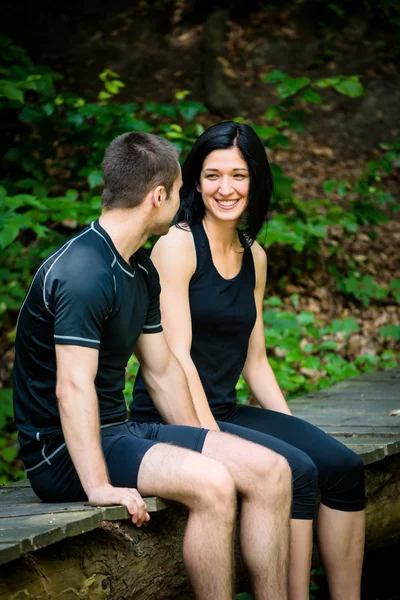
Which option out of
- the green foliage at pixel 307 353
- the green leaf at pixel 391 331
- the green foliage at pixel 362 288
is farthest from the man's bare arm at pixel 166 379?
the green foliage at pixel 362 288

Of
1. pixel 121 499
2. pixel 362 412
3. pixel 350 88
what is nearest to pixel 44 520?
pixel 121 499

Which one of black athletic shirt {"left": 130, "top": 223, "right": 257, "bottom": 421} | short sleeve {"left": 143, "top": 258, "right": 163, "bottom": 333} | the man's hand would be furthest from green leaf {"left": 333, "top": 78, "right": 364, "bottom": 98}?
the man's hand

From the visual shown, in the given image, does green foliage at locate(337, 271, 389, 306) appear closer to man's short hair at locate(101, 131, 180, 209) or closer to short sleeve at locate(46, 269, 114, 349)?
man's short hair at locate(101, 131, 180, 209)

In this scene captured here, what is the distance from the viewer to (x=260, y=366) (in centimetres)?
360

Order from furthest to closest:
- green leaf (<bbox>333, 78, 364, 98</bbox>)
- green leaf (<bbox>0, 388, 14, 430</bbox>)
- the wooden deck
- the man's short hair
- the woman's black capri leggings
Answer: green leaf (<bbox>333, 78, 364, 98</bbox>) → green leaf (<bbox>0, 388, 14, 430</bbox>) → the woman's black capri leggings → the man's short hair → the wooden deck

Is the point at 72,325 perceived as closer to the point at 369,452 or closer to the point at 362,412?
the point at 369,452

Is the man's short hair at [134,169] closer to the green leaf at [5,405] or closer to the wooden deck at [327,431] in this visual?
the wooden deck at [327,431]

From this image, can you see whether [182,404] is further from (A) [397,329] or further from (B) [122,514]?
(A) [397,329]

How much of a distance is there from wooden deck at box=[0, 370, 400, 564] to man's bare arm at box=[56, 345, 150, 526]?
0.04m

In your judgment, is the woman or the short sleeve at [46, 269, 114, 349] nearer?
the short sleeve at [46, 269, 114, 349]

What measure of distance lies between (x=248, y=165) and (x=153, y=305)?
0.79 metres

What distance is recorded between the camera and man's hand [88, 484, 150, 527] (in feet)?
7.80

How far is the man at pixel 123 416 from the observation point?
242cm

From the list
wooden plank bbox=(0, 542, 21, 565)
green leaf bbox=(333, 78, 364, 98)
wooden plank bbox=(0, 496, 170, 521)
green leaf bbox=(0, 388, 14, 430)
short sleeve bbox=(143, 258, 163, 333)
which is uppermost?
green leaf bbox=(333, 78, 364, 98)
